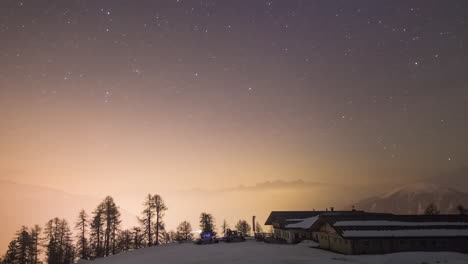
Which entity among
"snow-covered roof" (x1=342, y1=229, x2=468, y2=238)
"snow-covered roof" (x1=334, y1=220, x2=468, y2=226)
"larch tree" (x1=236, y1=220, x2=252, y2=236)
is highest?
"snow-covered roof" (x1=334, y1=220, x2=468, y2=226)

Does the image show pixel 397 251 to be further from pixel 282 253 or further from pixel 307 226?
pixel 307 226

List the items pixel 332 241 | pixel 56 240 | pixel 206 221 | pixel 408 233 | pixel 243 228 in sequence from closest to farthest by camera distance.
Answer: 1. pixel 408 233
2. pixel 332 241
3. pixel 56 240
4. pixel 206 221
5. pixel 243 228

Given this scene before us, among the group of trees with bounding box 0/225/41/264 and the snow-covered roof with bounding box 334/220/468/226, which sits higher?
the snow-covered roof with bounding box 334/220/468/226

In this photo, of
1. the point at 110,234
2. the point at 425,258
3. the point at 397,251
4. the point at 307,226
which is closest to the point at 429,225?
the point at 397,251

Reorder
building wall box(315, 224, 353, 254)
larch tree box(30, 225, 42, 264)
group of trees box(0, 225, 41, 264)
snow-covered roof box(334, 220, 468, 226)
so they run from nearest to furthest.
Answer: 1. building wall box(315, 224, 353, 254)
2. snow-covered roof box(334, 220, 468, 226)
3. group of trees box(0, 225, 41, 264)
4. larch tree box(30, 225, 42, 264)

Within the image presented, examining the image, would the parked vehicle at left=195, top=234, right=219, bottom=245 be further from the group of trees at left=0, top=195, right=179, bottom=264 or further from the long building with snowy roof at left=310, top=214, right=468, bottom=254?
the long building with snowy roof at left=310, top=214, right=468, bottom=254

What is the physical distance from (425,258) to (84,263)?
4499cm

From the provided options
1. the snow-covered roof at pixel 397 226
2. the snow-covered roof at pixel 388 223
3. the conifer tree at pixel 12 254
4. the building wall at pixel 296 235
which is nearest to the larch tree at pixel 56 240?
the conifer tree at pixel 12 254

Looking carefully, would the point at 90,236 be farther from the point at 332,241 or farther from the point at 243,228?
the point at 243,228

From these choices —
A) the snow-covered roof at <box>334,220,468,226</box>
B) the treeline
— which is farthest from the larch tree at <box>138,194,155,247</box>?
the snow-covered roof at <box>334,220,468,226</box>

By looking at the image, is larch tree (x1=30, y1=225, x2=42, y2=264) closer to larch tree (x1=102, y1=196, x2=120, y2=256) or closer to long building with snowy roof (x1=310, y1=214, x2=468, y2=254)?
larch tree (x1=102, y1=196, x2=120, y2=256)

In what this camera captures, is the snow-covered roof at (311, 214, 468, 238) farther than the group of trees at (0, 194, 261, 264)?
No

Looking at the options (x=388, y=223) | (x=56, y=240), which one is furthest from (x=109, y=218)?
(x=388, y=223)

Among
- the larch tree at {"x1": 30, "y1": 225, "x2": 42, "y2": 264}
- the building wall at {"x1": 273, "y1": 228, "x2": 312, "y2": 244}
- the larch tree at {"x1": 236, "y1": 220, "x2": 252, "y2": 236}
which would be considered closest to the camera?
the building wall at {"x1": 273, "y1": 228, "x2": 312, "y2": 244}
